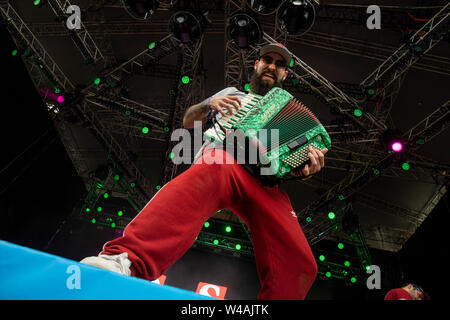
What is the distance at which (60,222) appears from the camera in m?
8.98

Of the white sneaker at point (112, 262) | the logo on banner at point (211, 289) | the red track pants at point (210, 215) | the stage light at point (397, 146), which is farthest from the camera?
the logo on banner at point (211, 289)

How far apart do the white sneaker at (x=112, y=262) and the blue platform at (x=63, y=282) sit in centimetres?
26

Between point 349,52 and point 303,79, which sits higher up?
point 349,52

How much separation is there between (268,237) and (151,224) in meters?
0.63

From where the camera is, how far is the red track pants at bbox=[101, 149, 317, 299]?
1.14m

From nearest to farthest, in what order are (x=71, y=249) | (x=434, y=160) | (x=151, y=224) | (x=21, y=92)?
1. (x=151, y=224)
2. (x=21, y=92)
3. (x=434, y=160)
4. (x=71, y=249)

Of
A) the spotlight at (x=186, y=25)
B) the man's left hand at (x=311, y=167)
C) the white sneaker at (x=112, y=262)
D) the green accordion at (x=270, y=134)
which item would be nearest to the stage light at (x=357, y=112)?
Answer: the spotlight at (x=186, y=25)

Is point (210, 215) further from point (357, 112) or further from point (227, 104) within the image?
point (357, 112)

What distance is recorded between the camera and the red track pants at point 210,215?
1141 millimetres

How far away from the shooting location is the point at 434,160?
759 centimetres

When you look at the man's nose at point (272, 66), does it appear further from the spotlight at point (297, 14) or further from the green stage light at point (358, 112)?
the green stage light at point (358, 112)

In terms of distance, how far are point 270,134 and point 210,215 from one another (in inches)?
24.0

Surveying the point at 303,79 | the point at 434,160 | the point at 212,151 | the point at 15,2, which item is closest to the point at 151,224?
the point at 212,151

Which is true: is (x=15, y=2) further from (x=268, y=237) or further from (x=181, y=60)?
(x=268, y=237)
